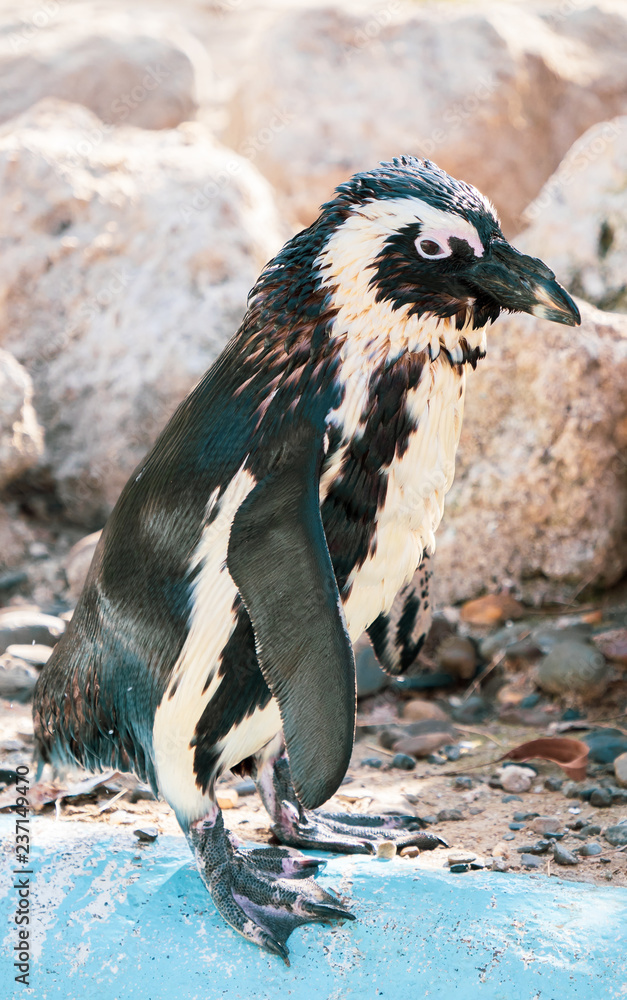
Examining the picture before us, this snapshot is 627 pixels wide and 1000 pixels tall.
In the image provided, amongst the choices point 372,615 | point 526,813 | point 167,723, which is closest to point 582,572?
point 526,813

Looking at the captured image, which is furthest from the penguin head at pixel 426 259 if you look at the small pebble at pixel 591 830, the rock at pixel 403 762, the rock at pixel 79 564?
the rock at pixel 79 564

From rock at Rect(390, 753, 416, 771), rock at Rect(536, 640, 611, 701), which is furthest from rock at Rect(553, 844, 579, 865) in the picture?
rock at Rect(536, 640, 611, 701)

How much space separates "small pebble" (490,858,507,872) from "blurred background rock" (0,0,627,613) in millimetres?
1392

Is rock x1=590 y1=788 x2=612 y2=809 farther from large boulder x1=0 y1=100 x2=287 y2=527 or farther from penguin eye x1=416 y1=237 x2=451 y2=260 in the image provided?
large boulder x1=0 y1=100 x2=287 y2=527

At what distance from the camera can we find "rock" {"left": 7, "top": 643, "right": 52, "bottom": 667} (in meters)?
3.01

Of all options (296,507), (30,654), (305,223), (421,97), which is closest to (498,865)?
(296,507)

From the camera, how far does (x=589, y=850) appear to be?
1.95 metres

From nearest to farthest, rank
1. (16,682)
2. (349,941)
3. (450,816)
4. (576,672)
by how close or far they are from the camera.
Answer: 1. (349,941)
2. (450,816)
3. (576,672)
4. (16,682)

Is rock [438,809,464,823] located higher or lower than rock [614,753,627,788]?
lower

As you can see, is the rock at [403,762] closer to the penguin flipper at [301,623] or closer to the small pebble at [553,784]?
the small pebble at [553,784]

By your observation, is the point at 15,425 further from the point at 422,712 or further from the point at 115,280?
the point at 422,712

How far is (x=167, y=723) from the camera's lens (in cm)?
162

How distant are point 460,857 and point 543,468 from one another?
5.17ft

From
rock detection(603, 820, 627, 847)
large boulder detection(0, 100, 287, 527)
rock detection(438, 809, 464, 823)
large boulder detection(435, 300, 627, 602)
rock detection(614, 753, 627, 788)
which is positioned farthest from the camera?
large boulder detection(0, 100, 287, 527)
